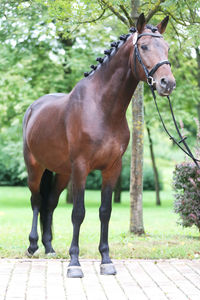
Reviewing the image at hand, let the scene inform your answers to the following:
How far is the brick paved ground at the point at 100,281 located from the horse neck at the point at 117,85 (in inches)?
73.6

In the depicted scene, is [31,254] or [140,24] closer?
[140,24]

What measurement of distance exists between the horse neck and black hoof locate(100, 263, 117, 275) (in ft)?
5.74

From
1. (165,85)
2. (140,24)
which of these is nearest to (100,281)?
(165,85)

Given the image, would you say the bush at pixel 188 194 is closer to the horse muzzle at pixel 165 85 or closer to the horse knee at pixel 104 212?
the horse knee at pixel 104 212

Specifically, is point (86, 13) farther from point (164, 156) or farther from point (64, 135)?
point (164, 156)

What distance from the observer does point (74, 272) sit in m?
4.90

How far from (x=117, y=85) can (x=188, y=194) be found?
3.69 m

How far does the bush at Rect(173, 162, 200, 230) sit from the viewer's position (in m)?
7.95

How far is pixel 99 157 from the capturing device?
5.02m

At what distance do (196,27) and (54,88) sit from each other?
9314mm

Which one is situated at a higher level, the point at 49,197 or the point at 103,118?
the point at 103,118

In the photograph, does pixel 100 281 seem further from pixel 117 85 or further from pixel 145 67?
pixel 145 67

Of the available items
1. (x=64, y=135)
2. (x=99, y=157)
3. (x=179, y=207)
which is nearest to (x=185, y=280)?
(x=99, y=157)

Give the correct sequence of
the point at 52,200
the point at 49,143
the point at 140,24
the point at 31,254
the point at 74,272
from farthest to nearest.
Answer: the point at 52,200
the point at 31,254
the point at 49,143
the point at 74,272
the point at 140,24
